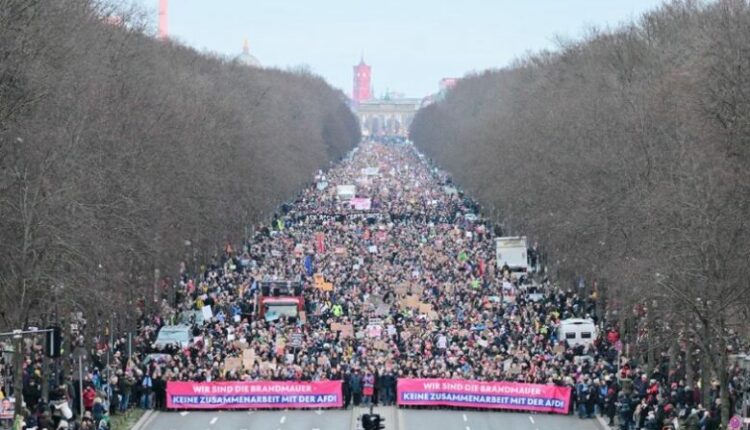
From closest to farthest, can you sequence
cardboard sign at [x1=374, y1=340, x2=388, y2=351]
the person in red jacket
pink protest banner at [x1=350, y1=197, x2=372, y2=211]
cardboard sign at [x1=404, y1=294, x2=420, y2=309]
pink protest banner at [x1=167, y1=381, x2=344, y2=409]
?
the person in red jacket
pink protest banner at [x1=167, y1=381, x2=344, y2=409]
cardboard sign at [x1=374, y1=340, x2=388, y2=351]
cardboard sign at [x1=404, y1=294, x2=420, y2=309]
pink protest banner at [x1=350, y1=197, x2=372, y2=211]

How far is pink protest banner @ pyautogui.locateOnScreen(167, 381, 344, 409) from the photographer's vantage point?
5653 centimetres

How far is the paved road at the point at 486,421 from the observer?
53688mm

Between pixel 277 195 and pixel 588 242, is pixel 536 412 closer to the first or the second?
pixel 588 242

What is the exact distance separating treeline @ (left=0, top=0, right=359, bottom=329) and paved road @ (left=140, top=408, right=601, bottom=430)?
4.25 m

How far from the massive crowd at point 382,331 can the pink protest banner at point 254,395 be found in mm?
504

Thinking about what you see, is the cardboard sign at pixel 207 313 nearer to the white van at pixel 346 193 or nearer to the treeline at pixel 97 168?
the treeline at pixel 97 168

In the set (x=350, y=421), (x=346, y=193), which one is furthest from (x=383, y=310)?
(x=346, y=193)

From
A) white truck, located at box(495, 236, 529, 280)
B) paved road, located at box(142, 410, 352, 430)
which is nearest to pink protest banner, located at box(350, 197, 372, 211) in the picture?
white truck, located at box(495, 236, 529, 280)

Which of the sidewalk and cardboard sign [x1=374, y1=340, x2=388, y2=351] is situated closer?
the sidewalk

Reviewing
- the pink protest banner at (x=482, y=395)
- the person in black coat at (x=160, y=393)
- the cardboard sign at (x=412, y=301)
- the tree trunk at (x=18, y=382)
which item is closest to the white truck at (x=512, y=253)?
the cardboard sign at (x=412, y=301)

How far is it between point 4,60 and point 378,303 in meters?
27.4

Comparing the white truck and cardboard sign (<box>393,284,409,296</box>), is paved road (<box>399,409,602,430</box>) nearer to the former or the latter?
cardboard sign (<box>393,284,409,296</box>)

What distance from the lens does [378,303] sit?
79.8m

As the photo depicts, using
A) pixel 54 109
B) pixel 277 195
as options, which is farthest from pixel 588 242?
pixel 277 195
